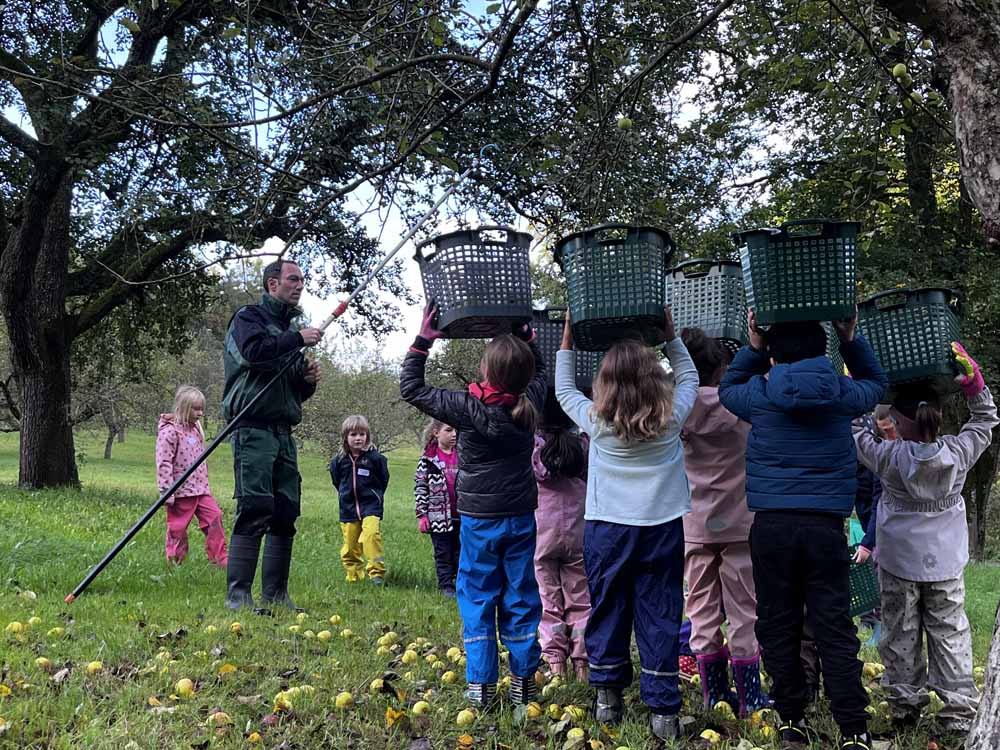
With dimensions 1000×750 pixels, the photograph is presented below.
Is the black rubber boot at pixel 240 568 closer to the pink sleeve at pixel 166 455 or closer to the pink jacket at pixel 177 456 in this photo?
the pink jacket at pixel 177 456

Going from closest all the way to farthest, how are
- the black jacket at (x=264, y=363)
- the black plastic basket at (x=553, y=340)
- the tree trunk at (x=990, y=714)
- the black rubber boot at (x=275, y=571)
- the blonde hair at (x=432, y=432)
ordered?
the tree trunk at (x=990, y=714) → the black plastic basket at (x=553, y=340) → the black jacket at (x=264, y=363) → the black rubber boot at (x=275, y=571) → the blonde hair at (x=432, y=432)

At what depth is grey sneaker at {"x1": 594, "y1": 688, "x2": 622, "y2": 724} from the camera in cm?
367

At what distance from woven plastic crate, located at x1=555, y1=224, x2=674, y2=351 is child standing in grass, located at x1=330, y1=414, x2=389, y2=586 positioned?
4660mm

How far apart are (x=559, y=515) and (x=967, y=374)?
215cm

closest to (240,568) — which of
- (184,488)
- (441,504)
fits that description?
(441,504)

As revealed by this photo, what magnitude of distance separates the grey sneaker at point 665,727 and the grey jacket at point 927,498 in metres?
1.26

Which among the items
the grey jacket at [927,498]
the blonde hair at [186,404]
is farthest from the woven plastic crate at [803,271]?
the blonde hair at [186,404]

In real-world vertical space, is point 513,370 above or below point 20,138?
below

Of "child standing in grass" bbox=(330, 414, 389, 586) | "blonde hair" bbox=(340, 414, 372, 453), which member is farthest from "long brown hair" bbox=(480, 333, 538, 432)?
"blonde hair" bbox=(340, 414, 372, 453)

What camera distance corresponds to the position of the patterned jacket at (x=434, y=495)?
731 centimetres

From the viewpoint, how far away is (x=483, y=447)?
4.04 meters

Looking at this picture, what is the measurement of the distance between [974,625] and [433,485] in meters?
5.40

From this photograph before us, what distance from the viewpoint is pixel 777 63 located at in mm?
5699

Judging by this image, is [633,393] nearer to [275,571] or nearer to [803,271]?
[803,271]
